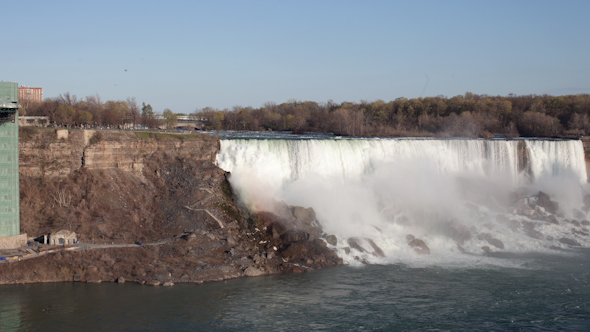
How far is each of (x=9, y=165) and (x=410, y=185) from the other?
89.0ft

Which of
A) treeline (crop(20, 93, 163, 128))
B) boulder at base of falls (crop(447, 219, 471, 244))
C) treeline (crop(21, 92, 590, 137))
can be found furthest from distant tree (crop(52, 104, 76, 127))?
boulder at base of falls (crop(447, 219, 471, 244))

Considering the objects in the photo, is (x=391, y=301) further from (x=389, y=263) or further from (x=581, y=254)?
(x=581, y=254)

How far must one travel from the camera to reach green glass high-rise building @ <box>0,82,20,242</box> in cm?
2707

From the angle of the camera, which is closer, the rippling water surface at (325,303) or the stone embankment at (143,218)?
the rippling water surface at (325,303)

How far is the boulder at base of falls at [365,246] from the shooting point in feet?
102

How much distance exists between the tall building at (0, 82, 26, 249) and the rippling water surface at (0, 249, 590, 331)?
4059 mm

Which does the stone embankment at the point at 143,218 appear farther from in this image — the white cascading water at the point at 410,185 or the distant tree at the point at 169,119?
the distant tree at the point at 169,119

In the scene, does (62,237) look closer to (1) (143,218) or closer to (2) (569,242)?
(1) (143,218)

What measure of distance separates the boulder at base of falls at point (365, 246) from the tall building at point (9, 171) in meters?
18.0

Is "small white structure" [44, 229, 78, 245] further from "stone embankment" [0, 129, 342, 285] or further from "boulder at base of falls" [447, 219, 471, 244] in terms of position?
"boulder at base of falls" [447, 219, 471, 244]

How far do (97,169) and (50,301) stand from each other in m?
13.0

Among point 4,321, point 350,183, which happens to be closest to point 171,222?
point 4,321

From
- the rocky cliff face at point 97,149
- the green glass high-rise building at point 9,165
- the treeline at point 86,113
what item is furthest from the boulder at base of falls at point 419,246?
the treeline at point 86,113

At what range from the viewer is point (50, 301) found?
73.4 ft
